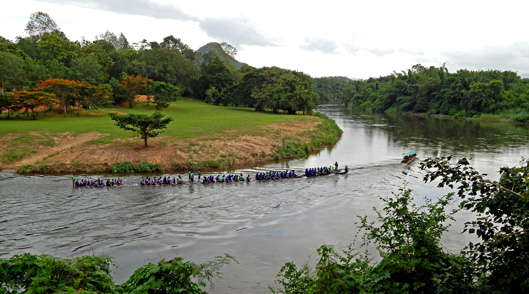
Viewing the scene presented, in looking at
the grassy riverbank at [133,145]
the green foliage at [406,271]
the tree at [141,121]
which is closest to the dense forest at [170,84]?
the grassy riverbank at [133,145]

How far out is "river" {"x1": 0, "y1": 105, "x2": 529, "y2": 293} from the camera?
19.7m

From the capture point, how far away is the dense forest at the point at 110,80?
57.5 meters

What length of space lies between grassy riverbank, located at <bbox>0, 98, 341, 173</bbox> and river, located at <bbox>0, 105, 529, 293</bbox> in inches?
117

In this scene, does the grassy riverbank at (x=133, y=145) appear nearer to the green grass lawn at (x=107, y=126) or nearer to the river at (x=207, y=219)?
the green grass lawn at (x=107, y=126)

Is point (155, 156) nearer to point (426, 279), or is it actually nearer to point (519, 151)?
point (426, 279)

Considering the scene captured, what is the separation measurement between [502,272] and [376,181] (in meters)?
27.5

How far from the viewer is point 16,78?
58156mm

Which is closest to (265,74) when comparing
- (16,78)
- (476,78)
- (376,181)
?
(16,78)

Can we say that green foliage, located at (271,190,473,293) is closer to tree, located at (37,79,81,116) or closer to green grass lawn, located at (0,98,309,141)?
green grass lawn, located at (0,98,309,141)

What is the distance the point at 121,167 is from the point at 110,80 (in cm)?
4642

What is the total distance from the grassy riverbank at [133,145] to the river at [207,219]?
2983 millimetres

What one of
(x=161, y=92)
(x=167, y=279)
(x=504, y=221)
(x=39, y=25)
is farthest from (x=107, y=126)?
(x=39, y=25)

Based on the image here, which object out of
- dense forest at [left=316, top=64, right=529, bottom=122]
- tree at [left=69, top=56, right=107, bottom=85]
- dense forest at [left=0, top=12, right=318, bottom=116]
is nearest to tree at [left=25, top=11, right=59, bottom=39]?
dense forest at [left=0, top=12, right=318, bottom=116]

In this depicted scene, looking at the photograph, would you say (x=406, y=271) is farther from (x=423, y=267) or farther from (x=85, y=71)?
(x=85, y=71)
